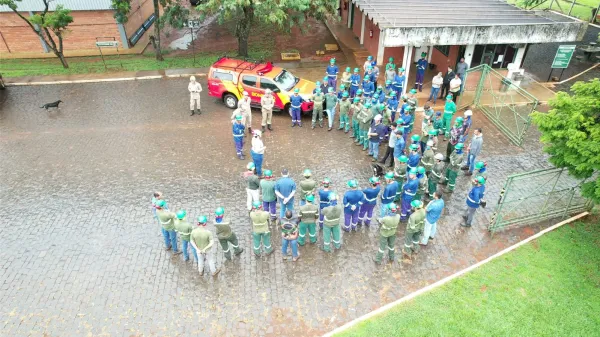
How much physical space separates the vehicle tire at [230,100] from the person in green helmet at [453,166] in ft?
28.4

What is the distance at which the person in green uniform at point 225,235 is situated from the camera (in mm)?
8352

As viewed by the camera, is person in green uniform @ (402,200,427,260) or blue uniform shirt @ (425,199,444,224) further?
blue uniform shirt @ (425,199,444,224)

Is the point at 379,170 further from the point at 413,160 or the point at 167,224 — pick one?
the point at 167,224

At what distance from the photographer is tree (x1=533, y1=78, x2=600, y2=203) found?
27.2 ft

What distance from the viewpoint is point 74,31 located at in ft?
71.8

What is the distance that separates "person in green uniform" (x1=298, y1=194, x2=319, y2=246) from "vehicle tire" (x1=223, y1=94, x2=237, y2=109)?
26.0 feet

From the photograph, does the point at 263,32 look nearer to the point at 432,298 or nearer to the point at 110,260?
the point at 110,260

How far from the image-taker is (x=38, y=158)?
42.7 ft

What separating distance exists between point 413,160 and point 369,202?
2011 mm

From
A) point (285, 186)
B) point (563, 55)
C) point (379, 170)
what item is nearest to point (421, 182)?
point (379, 170)

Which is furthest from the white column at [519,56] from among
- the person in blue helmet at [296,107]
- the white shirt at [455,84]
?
the person in blue helmet at [296,107]

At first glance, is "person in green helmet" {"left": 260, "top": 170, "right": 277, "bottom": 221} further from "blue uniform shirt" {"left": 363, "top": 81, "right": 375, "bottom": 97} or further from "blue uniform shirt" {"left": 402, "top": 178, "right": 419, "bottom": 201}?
"blue uniform shirt" {"left": 363, "top": 81, "right": 375, "bottom": 97}

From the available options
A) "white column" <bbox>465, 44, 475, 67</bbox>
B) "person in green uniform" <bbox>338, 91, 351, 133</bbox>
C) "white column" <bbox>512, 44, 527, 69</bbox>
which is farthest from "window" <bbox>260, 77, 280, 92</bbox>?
"white column" <bbox>512, 44, 527, 69</bbox>

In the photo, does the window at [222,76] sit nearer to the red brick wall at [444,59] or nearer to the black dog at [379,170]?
the black dog at [379,170]
